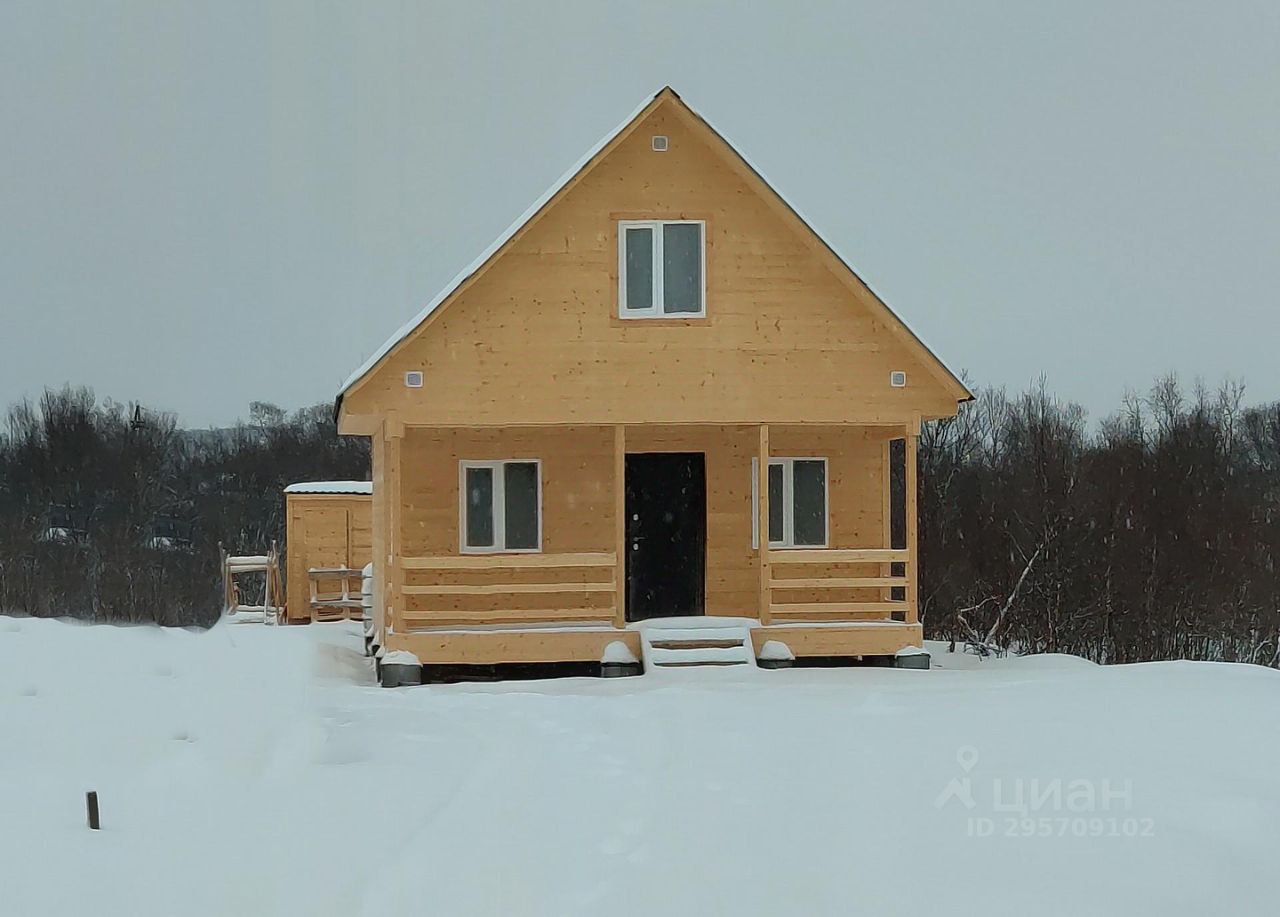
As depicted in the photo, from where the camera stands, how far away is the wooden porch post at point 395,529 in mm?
15242

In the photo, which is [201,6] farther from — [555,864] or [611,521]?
[555,864]

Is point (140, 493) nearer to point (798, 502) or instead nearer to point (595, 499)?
point (595, 499)

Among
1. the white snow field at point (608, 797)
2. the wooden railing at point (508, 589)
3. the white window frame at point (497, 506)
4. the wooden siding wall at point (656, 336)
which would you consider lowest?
the white snow field at point (608, 797)

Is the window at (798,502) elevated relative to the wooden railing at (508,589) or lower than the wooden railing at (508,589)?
elevated

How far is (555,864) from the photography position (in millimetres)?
7035

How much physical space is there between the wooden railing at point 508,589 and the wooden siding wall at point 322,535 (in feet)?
26.6

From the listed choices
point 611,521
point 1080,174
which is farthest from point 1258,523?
point 1080,174

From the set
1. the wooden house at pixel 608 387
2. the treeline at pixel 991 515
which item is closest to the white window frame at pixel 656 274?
the wooden house at pixel 608 387

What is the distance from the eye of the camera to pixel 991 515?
3036 cm

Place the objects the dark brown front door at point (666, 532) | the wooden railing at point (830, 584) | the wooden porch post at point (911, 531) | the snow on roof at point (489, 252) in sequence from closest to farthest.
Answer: the snow on roof at point (489, 252)
the wooden railing at point (830, 584)
the wooden porch post at point (911, 531)
the dark brown front door at point (666, 532)

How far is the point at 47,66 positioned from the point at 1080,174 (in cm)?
4123

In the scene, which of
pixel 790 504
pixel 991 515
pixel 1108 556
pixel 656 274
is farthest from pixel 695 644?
pixel 991 515

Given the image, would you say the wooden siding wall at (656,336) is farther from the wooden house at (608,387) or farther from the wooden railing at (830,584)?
the wooden railing at (830,584)

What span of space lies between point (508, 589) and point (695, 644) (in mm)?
2209
